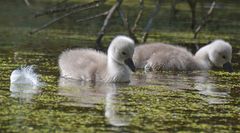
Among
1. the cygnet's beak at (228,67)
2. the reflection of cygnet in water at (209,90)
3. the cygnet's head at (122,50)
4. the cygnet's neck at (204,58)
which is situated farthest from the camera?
the cygnet's neck at (204,58)

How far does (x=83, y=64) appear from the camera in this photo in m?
10.2

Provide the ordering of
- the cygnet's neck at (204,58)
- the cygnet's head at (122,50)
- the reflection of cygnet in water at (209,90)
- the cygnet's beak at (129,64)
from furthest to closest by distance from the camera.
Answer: the cygnet's neck at (204,58) < the cygnet's beak at (129,64) < the cygnet's head at (122,50) < the reflection of cygnet in water at (209,90)

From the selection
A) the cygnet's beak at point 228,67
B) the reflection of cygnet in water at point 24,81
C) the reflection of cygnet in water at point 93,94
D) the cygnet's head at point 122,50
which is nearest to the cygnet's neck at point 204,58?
the cygnet's beak at point 228,67

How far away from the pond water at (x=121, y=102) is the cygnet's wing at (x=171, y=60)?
0.19m

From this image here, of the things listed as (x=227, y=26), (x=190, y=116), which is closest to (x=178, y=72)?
(x=190, y=116)

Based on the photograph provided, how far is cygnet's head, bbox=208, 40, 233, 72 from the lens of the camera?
11.5 meters

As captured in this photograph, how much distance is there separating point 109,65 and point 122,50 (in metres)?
0.23

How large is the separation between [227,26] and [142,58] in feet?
22.4

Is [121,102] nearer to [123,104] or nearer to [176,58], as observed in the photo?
[123,104]

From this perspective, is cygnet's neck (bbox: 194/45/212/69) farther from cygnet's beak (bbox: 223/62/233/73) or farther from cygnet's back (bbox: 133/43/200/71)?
cygnet's beak (bbox: 223/62/233/73)

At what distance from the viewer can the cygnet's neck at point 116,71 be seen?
9.95 metres

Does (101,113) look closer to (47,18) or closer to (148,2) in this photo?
(47,18)

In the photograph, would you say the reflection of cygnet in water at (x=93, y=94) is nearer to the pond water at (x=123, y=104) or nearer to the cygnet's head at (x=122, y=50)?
the pond water at (x=123, y=104)

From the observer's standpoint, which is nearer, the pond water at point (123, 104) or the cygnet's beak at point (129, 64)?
the pond water at point (123, 104)
